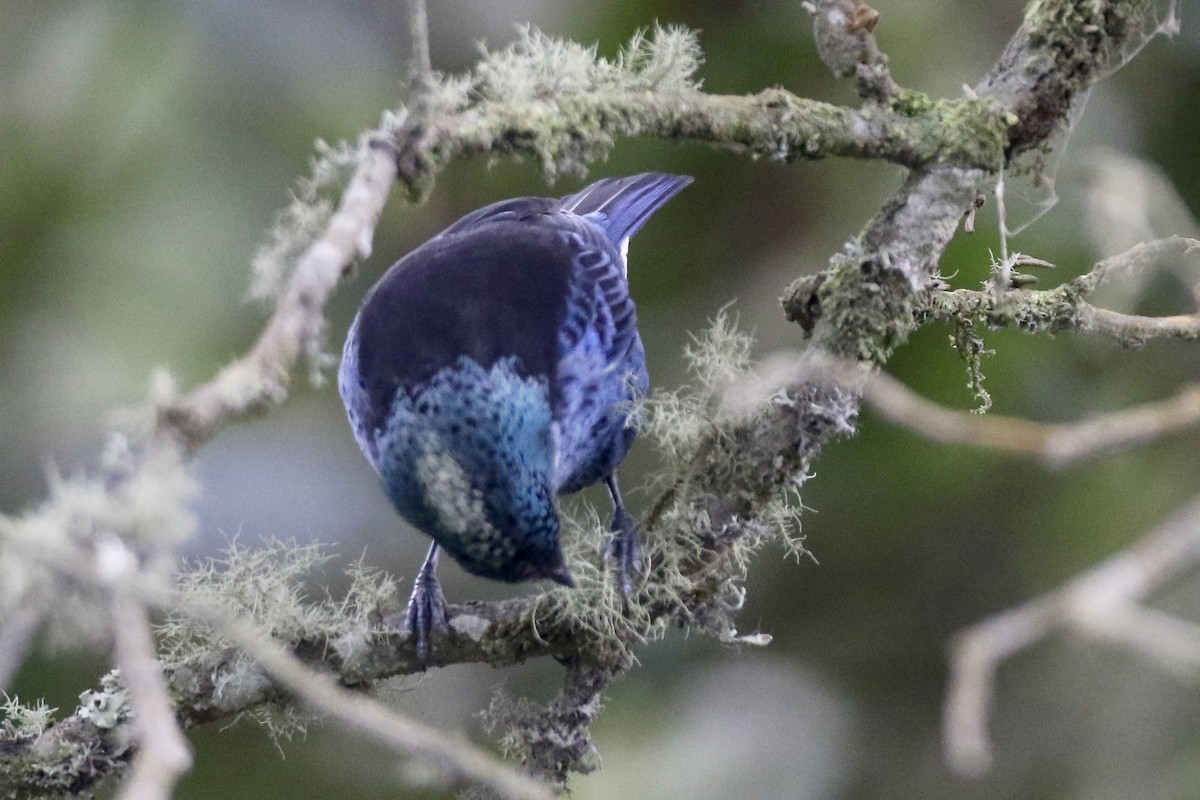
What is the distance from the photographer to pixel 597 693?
261 centimetres

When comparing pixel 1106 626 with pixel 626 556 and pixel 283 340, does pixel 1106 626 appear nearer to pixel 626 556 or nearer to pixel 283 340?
pixel 283 340

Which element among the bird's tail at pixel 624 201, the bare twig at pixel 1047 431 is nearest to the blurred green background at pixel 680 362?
the bird's tail at pixel 624 201

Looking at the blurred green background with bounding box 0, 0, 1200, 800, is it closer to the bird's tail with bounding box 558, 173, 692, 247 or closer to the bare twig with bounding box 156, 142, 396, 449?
the bird's tail with bounding box 558, 173, 692, 247

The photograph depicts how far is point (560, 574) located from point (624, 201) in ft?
5.42

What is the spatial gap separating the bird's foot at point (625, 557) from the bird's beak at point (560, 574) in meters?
0.08

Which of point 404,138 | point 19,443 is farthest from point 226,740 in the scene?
point 404,138

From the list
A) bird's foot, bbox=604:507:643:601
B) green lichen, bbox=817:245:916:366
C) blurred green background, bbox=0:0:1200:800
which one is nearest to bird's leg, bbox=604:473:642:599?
bird's foot, bbox=604:507:643:601

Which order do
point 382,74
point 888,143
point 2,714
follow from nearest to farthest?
point 888,143 < point 2,714 < point 382,74

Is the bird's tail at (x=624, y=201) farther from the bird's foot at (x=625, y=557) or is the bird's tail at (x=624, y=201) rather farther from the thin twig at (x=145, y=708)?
the thin twig at (x=145, y=708)

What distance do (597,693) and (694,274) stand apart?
2646 millimetres

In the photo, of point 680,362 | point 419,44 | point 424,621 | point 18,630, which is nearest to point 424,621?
point 424,621

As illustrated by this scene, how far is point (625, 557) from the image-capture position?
103 inches

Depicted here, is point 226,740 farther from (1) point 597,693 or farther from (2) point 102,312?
(1) point 597,693

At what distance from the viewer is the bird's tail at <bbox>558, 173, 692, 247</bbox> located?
13.0 feet
